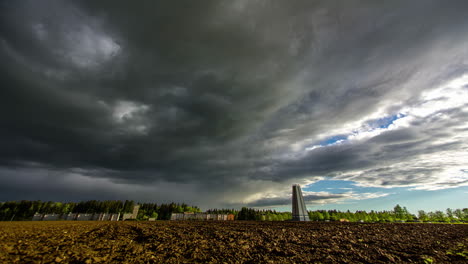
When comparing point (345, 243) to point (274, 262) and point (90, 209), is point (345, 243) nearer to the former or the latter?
point (274, 262)

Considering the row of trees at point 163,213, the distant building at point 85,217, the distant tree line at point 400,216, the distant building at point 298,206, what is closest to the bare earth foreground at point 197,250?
the distant building at point 298,206

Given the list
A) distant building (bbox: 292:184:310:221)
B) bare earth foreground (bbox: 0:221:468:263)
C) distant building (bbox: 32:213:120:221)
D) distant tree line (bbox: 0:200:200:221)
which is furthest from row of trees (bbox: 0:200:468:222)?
bare earth foreground (bbox: 0:221:468:263)

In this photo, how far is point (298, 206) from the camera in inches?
1815

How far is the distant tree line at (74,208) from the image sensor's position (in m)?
94.4

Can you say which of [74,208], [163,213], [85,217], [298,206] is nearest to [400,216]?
[298,206]

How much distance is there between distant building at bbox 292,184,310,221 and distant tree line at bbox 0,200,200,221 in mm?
69750

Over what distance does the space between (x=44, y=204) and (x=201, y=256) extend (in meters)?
142

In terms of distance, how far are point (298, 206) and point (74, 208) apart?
134m

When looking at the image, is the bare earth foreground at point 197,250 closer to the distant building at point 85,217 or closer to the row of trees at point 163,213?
the distant building at point 85,217

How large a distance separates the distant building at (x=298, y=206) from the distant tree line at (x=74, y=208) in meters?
69.7

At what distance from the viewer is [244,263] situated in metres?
9.69

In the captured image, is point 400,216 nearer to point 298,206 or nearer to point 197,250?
point 298,206

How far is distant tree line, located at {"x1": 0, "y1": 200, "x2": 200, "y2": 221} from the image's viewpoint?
94.4 m

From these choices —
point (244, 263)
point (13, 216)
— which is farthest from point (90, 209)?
point (244, 263)
